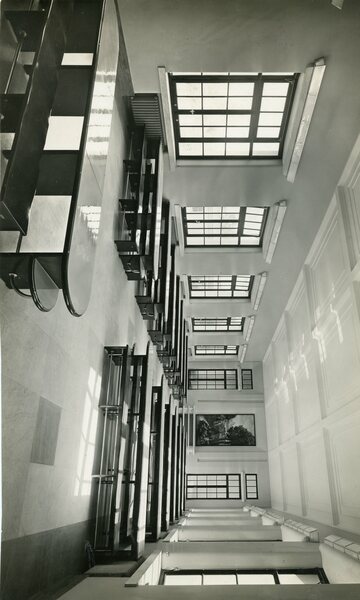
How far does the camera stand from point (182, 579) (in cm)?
928

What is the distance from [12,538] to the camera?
13.5ft

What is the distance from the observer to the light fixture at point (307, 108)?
9.33 metres

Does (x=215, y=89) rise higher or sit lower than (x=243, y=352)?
higher

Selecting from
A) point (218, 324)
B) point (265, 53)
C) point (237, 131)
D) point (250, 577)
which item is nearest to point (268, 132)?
point (237, 131)

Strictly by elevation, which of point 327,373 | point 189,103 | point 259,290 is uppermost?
point 189,103

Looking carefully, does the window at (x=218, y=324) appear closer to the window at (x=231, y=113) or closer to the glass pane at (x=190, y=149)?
the glass pane at (x=190, y=149)

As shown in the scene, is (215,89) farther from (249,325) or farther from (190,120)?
(249,325)

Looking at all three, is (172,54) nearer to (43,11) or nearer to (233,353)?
(43,11)

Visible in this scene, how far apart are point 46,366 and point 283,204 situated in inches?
417

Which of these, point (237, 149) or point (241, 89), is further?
point (237, 149)

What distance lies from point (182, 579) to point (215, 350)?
21.3 m

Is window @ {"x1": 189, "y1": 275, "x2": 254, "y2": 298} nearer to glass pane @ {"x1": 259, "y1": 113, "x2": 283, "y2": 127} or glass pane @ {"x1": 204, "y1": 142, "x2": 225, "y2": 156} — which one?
glass pane @ {"x1": 204, "y1": 142, "x2": 225, "y2": 156}

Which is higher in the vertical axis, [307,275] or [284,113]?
[284,113]

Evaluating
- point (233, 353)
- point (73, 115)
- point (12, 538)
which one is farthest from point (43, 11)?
point (233, 353)
